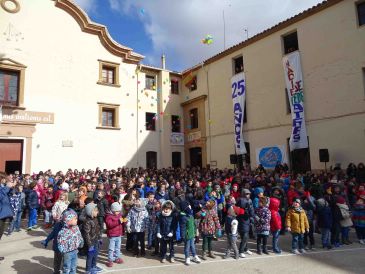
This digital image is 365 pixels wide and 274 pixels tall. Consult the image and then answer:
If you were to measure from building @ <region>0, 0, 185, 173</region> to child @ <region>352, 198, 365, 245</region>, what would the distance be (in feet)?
52.3

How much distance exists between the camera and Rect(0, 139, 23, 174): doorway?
1717cm

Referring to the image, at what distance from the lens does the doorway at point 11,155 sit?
17172 mm

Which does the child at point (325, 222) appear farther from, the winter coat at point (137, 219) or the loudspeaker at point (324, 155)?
the loudspeaker at point (324, 155)

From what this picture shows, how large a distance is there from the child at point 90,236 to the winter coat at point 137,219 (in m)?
1.36

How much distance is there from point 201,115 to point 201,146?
2519 millimetres

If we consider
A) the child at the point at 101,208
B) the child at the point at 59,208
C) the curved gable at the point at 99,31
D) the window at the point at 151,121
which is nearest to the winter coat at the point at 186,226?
the child at the point at 101,208

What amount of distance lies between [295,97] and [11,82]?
17.0 m

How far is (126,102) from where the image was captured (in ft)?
72.5

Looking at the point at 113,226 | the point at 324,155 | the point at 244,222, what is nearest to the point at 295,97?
the point at 324,155

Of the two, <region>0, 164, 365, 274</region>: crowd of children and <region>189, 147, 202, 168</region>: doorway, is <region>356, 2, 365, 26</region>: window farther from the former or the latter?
<region>189, 147, 202, 168</region>: doorway

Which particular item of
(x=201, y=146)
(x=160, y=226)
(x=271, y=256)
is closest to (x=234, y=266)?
(x=271, y=256)

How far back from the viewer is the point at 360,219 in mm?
8539

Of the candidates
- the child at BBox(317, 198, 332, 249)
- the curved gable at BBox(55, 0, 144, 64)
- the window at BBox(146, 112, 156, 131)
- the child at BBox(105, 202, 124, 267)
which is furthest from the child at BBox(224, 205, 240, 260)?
the curved gable at BBox(55, 0, 144, 64)

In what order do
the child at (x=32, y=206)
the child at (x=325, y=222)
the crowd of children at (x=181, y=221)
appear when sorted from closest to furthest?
the crowd of children at (x=181, y=221)
the child at (x=325, y=222)
the child at (x=32, y=206)
